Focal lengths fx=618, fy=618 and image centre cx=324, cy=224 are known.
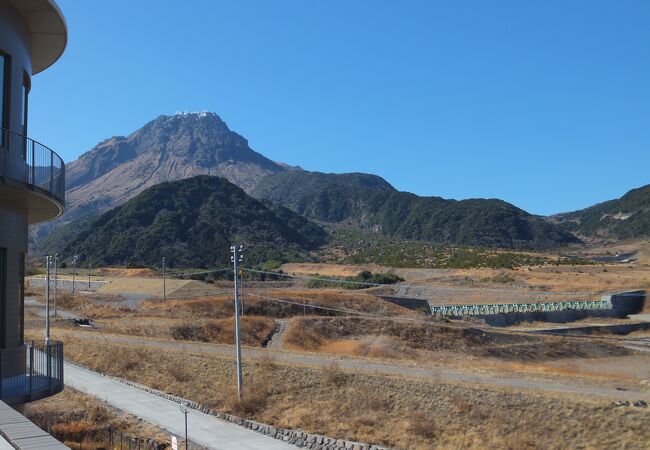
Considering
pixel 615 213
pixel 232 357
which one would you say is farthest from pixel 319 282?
pixel 615 213

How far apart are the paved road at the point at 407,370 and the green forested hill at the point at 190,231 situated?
66.8 metres

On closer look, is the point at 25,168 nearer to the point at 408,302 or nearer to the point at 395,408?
the point at 395,408

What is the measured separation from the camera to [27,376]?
9.54 metres

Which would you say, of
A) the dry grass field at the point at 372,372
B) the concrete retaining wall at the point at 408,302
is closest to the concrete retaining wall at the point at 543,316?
the dry grass field at the point at 372,372

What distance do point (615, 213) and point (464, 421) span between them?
193m

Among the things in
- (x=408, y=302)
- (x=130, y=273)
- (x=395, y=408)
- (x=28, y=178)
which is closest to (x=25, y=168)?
(x=28, y=178)

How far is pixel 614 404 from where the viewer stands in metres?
21.6

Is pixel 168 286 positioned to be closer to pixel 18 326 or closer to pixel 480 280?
pixel 480 280

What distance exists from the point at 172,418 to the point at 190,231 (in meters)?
104

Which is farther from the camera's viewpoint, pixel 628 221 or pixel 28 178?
pixel 628 221

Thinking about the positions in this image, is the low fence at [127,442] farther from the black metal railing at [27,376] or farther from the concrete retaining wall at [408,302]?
the concrete retaining wall at [408,302]

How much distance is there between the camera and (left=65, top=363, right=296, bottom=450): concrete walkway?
19205mm

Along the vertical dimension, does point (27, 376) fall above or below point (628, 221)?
below

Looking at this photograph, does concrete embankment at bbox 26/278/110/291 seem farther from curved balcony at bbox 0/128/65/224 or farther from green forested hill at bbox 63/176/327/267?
curved balcony at bbox 0/128/65/224
